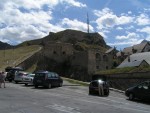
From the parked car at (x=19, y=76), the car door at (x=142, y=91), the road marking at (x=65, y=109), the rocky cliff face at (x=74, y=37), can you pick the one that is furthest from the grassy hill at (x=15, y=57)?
the road marking at (x=65, y=109)

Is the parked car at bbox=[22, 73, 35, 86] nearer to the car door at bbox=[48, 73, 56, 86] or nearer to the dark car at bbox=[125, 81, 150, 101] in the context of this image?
the car door at bbox=[48, 73, 56, 86]

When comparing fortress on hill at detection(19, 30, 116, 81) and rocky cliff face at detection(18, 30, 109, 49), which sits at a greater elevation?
rocky cliff face at detection(18, 30, 109, 49)

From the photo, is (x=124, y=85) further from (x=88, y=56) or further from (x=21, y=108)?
(x=88, y=56)

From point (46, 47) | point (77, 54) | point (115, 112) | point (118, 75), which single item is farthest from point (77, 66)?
point (115, 112)

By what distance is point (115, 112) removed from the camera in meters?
19.0

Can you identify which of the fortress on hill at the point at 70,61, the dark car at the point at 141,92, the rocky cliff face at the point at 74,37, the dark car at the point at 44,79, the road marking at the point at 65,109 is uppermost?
the rocky cliff face at the point at 74,37

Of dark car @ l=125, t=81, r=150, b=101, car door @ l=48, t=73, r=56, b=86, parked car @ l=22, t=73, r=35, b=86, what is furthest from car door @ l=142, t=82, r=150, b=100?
parked car @ l=22, t=73, r=35, b=86

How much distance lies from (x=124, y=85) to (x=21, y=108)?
90.0ft

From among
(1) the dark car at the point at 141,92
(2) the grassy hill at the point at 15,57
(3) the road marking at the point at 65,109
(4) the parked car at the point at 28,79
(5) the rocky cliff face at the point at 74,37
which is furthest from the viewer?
(5) the rocky cliff face at the point at 74,37

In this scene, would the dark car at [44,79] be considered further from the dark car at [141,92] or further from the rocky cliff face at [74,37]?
the rocky cliff face at [74,37]

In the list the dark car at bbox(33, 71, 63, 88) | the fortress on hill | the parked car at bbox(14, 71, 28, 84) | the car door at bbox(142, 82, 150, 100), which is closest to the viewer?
the car door at bbox(142, 82, 150, 100)

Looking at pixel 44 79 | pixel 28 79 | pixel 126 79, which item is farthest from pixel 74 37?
pixel 44 79

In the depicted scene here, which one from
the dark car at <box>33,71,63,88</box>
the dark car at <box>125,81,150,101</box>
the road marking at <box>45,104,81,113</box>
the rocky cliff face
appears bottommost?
the road marking at <box>45,104,81,113</box>

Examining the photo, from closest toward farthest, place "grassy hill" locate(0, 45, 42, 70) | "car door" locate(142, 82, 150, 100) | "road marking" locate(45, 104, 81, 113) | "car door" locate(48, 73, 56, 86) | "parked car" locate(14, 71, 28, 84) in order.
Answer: "road marking" locate(45, 104, 81, 113), "car door" locate(142, 82, 150, 100), "car door" locate(48, 73, 56, 86), "parked car" locate(14, 71, 28, 84), "grassy hill" locate(0, 45, 42, 70)
